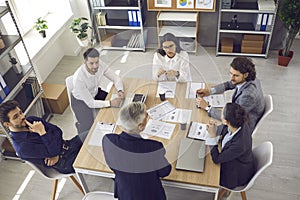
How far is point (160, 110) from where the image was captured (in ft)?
8.41

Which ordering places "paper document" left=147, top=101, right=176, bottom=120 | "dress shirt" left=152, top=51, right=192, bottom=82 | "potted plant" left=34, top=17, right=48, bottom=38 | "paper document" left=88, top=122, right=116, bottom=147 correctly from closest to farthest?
"paper document" left=88, top=122, right=116, bottom=147, "paper document" left=147, top=101, right=176, bottom=120, "dress shirt" left=152, top=51, right=192, bottom=82, "potted plant" left=34, top=17, right=48, bottom=38

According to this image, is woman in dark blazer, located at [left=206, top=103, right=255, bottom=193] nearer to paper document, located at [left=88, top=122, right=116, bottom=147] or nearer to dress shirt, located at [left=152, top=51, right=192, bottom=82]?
dress shirt, located at [left=152, top=51, right=192, bottom=82]

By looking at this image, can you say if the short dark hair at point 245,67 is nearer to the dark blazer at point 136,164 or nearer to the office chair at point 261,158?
the office chair at point 261,158

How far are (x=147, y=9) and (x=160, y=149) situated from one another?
2.83m

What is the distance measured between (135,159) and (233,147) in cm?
69

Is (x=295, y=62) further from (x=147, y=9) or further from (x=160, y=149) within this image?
(x=160, y=149)

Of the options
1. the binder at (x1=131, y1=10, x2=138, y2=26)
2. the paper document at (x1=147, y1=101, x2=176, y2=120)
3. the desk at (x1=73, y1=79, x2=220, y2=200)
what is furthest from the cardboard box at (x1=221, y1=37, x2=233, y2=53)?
the paper document at (x1=147, y1=101, x2=176, y2=120)

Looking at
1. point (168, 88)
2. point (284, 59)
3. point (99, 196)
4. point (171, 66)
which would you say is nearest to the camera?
point (99, 196)

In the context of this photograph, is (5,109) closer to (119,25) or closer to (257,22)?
(119,25)

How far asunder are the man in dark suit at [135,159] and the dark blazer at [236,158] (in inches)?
15.9

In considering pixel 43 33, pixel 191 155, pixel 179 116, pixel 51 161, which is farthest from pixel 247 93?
pixel 43 33

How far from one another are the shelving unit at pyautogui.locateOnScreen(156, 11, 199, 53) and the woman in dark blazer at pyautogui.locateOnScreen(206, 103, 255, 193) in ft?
6.33

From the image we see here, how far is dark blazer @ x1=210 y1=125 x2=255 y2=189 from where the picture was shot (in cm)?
207

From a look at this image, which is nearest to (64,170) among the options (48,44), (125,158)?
(125,158)
